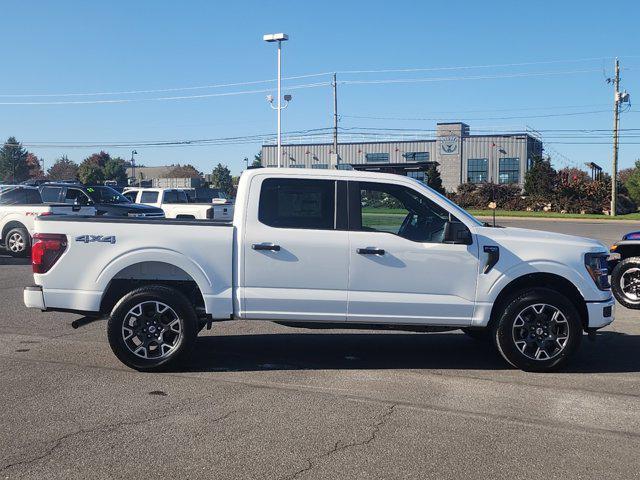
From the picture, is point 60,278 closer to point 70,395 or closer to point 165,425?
point 70,395

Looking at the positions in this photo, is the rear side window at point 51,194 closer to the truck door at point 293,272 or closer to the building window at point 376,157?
the truck door at point 293,272

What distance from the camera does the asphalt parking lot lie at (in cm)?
447

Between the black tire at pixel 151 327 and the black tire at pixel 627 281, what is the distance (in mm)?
7691

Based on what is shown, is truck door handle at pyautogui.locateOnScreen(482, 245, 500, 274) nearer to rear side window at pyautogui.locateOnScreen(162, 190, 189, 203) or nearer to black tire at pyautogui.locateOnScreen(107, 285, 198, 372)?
black tire at pyautogui.locateOnScreen(107, 285, 198, 372)

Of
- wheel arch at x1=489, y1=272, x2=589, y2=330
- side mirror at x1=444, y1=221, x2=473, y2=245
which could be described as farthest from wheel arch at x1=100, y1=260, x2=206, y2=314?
wheel arch at x1=489, y1=272, x2=589, y2=330

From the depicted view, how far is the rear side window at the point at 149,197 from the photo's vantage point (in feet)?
75.1

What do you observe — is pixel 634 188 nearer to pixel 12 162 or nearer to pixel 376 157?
pixel 376 157

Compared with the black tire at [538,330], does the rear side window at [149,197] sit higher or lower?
higher

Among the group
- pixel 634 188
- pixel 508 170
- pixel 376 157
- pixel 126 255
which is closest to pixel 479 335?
pixel 126 255

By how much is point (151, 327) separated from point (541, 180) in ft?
175

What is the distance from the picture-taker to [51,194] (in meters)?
18.2

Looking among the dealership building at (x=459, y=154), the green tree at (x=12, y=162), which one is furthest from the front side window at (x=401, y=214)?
the green tree at (x=12, y=162)

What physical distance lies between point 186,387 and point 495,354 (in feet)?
11.9

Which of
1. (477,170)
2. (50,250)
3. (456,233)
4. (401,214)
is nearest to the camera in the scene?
(456,233)
